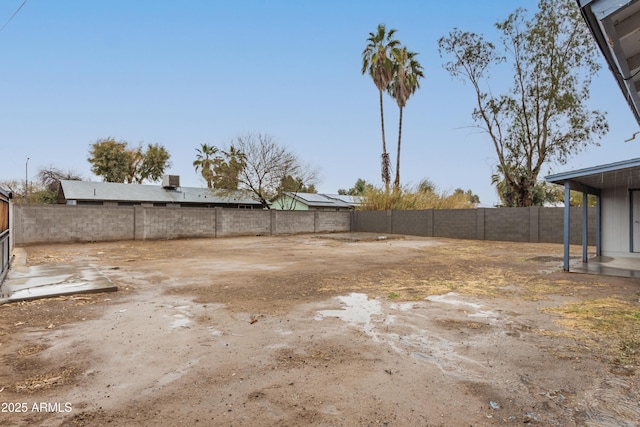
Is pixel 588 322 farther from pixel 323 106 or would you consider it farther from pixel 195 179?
pixel 195 179

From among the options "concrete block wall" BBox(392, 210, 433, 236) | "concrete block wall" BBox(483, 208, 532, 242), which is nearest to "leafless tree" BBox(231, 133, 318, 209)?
"concrete block wall" BBox(392, 210, 433, 236)

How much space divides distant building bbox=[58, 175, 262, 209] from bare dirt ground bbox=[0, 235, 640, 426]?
21.8 meters

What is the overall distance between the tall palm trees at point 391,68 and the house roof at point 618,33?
2151 cm

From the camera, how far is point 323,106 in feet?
79.3

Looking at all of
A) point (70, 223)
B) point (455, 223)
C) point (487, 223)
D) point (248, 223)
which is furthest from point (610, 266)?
point (70, 223)

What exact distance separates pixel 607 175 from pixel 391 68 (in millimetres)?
18538

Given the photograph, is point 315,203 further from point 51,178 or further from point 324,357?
point 324,357

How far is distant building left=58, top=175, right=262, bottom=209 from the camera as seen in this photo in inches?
934

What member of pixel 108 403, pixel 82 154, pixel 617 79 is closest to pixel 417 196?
pixel 617 79

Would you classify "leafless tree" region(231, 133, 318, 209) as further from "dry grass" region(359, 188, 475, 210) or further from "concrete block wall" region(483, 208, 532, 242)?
"concrete block wall" region(483, 208, 532, 242)

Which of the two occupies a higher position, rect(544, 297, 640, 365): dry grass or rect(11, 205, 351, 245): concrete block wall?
rect(11, 205, 351, 245): concrete block wall

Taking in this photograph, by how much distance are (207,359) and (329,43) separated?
17.1 metres

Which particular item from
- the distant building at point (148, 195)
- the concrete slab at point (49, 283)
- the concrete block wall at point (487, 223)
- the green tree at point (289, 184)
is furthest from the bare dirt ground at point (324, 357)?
the distant building at point (148, 195)

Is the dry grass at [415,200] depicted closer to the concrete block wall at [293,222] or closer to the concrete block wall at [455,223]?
the concrete block wall at [455,223]
